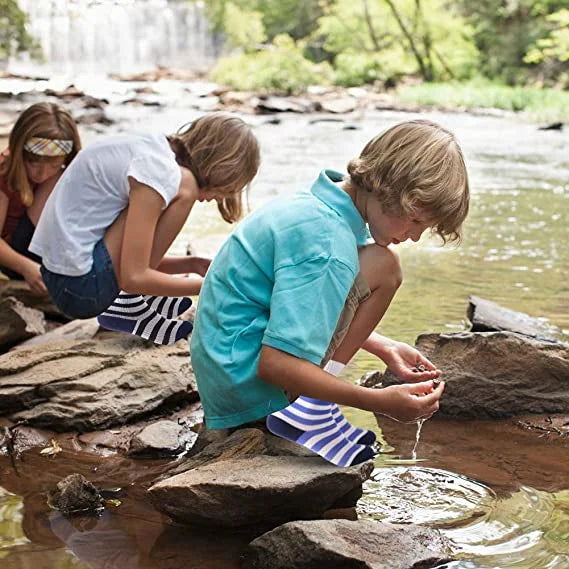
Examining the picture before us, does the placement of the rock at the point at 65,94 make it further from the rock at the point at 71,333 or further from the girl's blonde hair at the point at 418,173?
the girl's blonde hair at the point at 418,173

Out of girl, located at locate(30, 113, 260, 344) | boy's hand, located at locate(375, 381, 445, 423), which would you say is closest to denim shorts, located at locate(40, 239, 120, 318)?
girl, located at locate(30, 113, 260, 344)

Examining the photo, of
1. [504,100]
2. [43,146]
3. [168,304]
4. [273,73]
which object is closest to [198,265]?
[168,304]

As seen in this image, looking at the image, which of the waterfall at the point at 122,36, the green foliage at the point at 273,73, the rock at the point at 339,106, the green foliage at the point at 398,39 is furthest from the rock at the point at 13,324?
the green foliage at the point at 398,39

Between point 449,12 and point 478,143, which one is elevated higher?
point 449,12

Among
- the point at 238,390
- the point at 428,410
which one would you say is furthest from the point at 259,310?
the point at 428,410

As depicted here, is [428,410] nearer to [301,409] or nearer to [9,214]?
[301,409]

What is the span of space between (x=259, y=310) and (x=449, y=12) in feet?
94.3

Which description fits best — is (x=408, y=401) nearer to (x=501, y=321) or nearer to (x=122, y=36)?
(x=501, y=321)

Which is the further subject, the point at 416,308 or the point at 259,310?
the point at 416,308

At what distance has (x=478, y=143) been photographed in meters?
13.7

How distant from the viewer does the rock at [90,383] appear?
2.81 meters

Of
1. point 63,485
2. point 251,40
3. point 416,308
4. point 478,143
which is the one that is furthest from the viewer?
point 251,40

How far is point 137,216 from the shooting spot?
2969 millimetres

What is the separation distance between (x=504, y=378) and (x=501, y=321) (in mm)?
641
